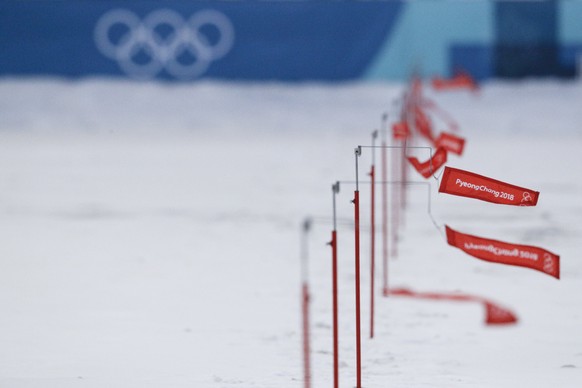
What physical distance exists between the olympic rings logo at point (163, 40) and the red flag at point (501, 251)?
18628 mm

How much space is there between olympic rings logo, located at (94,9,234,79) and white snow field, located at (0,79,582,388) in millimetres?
2183

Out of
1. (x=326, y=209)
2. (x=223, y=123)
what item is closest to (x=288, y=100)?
(x=223, y=123)

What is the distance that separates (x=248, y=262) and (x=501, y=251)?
4.36 m

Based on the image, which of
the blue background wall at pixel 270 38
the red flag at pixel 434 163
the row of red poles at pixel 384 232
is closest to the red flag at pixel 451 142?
the row of red poles at pixel 384 232

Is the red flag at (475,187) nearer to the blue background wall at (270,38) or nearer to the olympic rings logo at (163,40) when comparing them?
the blue background wall at (270,38)

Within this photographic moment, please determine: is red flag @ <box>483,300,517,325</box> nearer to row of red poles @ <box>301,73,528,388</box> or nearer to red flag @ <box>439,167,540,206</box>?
row of red poles @ <box>301,73,528,388</box>

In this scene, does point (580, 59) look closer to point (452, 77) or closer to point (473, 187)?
point (452, 77)

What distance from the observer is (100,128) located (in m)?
21.3

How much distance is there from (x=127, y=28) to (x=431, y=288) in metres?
16.5

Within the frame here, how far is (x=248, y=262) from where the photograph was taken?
870 cm

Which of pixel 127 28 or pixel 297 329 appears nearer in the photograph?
pixel 297 329

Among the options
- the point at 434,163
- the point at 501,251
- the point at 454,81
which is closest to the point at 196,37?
the point at 454,81

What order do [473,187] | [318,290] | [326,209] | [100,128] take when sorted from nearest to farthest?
[473,187] → [318,290] → [326,209] → [100,128]

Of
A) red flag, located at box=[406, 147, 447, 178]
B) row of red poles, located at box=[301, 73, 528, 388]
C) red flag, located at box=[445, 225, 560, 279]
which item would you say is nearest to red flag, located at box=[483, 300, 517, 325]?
row of red poles, located at box=[301, 73, 528, 388]
